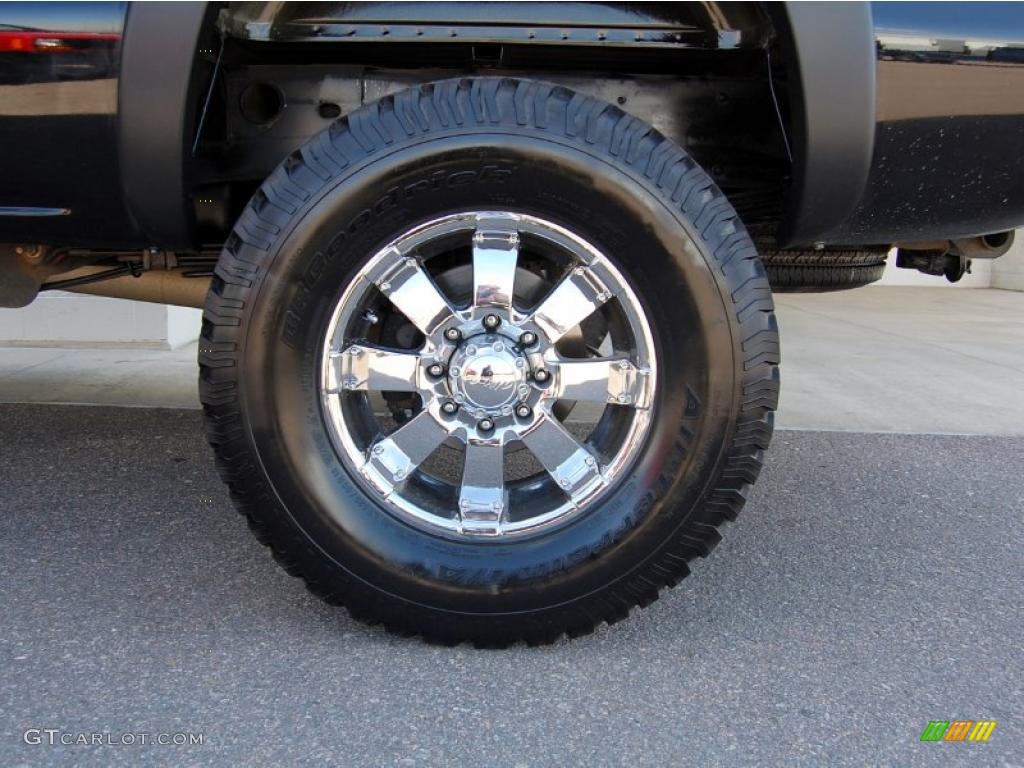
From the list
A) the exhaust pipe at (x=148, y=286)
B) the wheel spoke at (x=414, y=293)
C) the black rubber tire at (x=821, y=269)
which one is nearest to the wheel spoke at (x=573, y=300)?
the wheel spoke at (x=414, y=293)

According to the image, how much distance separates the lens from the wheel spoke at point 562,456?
7.08 ft

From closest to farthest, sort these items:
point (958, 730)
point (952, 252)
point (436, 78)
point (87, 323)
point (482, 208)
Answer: point (958, 730)
point (482, 208)
point (436, 78)
point (952, 252)
point (87, 323)

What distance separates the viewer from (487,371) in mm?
2145

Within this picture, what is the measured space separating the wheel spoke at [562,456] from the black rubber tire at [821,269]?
1.08m

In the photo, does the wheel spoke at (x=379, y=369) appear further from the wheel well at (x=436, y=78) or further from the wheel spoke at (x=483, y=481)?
the wheel well at (x=436, y=78)

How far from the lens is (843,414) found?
15.0ft

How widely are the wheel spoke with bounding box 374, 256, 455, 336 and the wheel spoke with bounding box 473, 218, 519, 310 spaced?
0.30ft

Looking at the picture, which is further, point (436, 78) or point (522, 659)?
point (436, 78)

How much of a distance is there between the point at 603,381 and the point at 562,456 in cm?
20

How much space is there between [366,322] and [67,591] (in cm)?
106

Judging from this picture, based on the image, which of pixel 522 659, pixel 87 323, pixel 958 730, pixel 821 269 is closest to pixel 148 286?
pixel 522 659

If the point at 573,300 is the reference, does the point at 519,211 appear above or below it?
above

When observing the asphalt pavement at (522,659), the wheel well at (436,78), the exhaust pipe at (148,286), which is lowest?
the asphalt pavement at (522,659)

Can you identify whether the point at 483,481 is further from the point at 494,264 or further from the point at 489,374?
the point at 494,264
